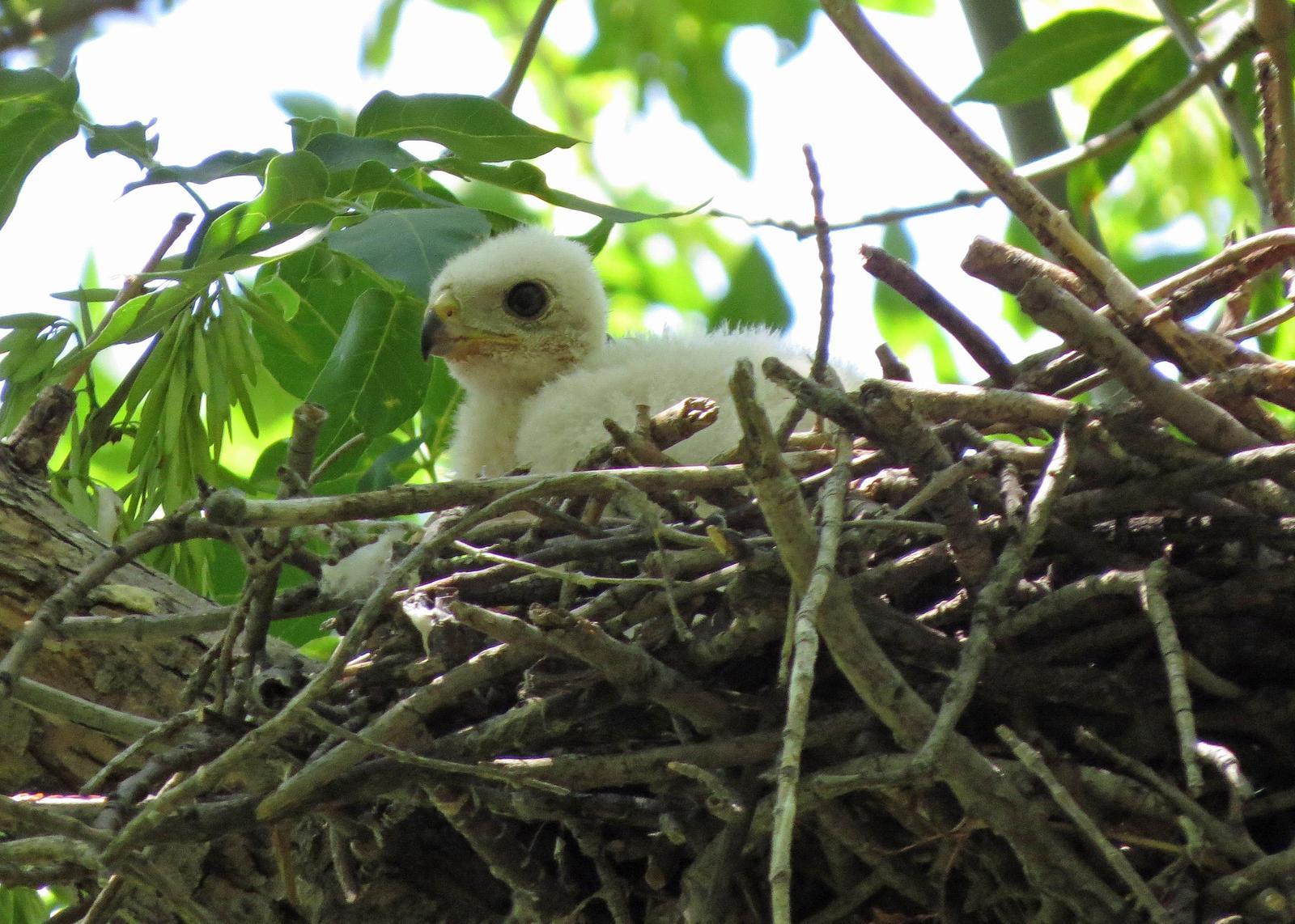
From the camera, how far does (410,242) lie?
217 cm

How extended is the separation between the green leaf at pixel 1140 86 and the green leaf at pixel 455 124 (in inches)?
56.5

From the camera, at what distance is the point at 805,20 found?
4.05 metres

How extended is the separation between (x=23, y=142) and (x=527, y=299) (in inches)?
46.5

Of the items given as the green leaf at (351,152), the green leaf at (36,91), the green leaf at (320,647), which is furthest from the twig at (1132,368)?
the green leaf at (320,647)

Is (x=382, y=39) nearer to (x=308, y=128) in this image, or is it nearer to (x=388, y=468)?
(x=388, y=468)

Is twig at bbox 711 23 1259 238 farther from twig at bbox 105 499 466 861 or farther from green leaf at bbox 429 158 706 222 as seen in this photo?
twig at bbox 105 499 466 861

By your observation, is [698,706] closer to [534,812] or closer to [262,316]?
[534,812]

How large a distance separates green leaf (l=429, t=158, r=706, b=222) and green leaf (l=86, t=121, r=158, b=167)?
1.65 ft

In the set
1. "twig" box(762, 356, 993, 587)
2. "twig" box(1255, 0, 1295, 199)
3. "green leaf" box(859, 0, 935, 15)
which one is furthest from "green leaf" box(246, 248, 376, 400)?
"green leaf" box(859, 0, 935, 15)

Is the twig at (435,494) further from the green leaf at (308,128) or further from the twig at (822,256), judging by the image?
the green leaf at (308,128)

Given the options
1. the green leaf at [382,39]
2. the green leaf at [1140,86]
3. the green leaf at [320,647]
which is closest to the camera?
the green leaf at [320,647]

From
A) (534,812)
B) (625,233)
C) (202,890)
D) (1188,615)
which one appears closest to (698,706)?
(534,812)

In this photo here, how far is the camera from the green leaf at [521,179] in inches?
105

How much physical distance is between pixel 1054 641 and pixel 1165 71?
202cm
